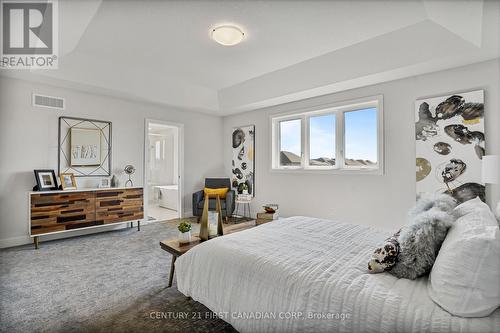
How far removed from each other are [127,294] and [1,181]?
2.86 metres

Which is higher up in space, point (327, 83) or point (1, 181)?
point (327, 83)

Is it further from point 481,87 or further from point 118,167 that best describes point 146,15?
point 481,87

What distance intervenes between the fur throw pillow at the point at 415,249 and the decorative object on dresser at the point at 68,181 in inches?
167

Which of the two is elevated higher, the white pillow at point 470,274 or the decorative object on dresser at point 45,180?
the decorative object on dresser at point 45,180

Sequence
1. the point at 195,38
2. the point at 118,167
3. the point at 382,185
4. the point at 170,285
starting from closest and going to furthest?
the point at 170,285, the point at 195,38, the point at 382,185, the point at 118,167

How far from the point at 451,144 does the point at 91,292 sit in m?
4.27

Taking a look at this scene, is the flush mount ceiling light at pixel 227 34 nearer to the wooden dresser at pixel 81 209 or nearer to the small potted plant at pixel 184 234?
the small potted plant at pixel 184 234

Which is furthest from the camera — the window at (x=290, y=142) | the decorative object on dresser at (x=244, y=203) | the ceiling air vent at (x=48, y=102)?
the decorative object on dresser at (x=244, y=203)

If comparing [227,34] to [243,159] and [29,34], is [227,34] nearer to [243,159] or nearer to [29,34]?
[29,34]

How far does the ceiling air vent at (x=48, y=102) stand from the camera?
3.68m

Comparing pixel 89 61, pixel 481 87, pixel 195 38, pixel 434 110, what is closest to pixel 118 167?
pixel 89 61

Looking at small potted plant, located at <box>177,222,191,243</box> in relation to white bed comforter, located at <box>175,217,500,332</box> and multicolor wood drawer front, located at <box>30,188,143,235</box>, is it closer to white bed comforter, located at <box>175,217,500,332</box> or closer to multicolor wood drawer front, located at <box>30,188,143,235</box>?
white bed comforter, located at <box>175,217,500,332</box>

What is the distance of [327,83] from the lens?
12.0ft

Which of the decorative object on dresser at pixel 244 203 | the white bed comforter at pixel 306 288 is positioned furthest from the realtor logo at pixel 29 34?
the decorative object on dresser at pixel 244 203
